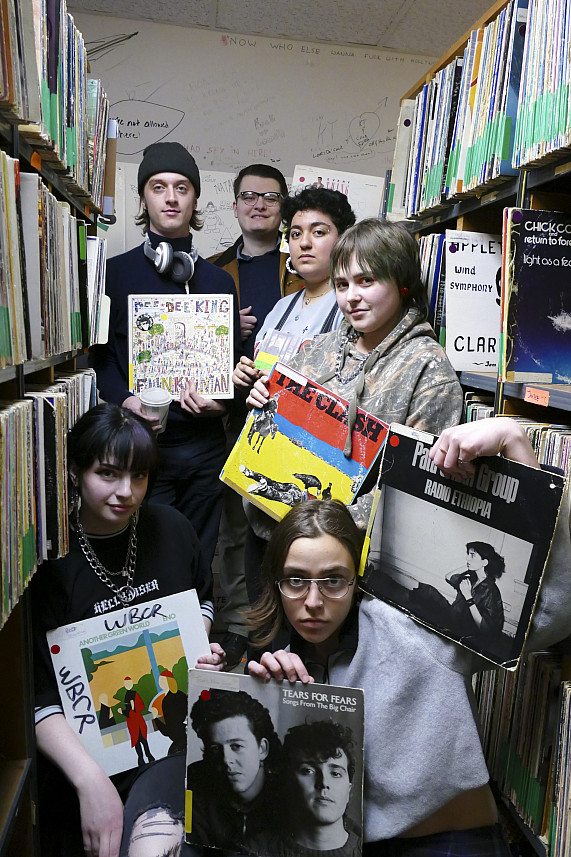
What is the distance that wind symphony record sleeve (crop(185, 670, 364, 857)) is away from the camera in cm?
110

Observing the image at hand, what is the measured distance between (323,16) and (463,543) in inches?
133

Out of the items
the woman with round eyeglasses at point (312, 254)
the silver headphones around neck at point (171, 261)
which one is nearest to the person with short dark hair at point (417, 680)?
the woman with round eyeglasses at point (312, 254)

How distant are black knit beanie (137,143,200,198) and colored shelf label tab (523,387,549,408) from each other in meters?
1.52

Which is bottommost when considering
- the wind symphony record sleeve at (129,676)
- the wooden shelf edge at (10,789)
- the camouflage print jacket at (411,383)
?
the wooden shelf edge at (10,789)

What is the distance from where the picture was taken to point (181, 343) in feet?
7.62

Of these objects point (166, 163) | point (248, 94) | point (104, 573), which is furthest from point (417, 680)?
point (248, 94)

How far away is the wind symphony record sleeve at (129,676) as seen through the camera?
1370 mm

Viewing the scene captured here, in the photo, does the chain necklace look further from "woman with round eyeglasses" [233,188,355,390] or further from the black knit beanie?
the black knit beanie

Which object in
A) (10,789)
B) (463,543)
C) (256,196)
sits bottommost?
(10,789)

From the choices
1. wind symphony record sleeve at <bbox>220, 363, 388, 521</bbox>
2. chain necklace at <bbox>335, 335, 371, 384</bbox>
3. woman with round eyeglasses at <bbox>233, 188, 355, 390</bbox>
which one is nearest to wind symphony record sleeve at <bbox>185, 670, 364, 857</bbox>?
wind symphony record sleeve at <bbox>220, 363, 388, 521</bbox>

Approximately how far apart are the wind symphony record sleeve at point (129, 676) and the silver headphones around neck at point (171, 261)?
1.28 meters

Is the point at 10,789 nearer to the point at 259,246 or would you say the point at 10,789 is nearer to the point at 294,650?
the point at 294,650

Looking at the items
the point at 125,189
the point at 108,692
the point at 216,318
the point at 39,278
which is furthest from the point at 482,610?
the point at 125,189

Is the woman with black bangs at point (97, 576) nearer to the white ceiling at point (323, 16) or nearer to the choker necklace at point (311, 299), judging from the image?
the choker necklace at point (311, 299)
